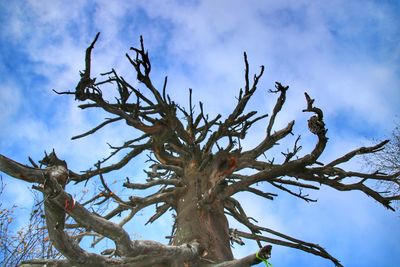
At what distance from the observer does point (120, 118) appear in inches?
164

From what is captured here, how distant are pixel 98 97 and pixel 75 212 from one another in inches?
85.4

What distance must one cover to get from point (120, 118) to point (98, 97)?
42 cm

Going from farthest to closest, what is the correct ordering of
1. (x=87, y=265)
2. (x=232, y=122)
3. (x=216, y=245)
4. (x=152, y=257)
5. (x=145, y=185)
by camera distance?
(x=232, y=122), (x=145, y=185), (x=216, y=245), (x=152, y=257), (x=87, y=265)

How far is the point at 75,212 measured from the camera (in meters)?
2.03

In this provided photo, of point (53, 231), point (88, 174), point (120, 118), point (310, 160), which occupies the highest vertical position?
point (120, 118)

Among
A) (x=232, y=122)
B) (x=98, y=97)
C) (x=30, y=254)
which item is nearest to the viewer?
(x=98, y=97)

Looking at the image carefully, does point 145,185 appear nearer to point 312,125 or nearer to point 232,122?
point 232,122

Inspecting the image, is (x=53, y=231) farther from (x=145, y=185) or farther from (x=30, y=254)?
(x=30, y=254)

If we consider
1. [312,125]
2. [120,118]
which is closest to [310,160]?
[312,125]

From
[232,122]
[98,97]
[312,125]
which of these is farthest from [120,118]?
[312,125]

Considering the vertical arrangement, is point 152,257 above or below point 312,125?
below

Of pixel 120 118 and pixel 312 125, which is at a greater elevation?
pixel 120 118

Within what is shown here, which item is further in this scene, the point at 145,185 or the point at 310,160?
the point at 145,185

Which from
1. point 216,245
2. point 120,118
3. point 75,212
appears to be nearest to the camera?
point 75,212
